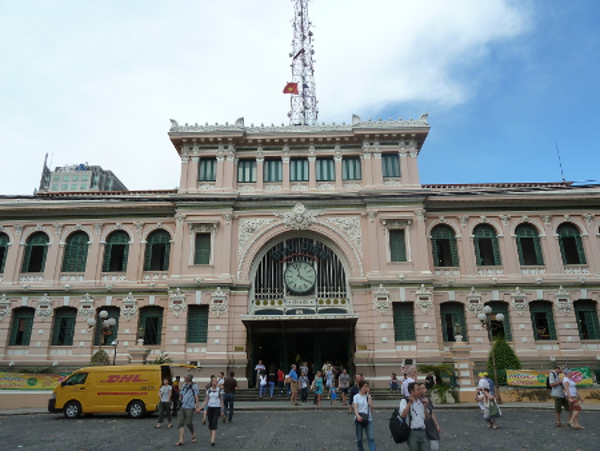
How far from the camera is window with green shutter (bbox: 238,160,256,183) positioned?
1249 inches

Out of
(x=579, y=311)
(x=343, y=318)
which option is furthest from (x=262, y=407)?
(x=579, y=311)

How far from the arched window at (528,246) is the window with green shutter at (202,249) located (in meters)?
20.3

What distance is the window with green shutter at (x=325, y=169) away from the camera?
31.6 m

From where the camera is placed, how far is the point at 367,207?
99.1 ft

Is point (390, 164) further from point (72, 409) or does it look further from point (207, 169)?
point (72, 409)

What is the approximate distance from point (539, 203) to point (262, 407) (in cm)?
2229

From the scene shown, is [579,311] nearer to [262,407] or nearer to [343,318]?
[343,318]

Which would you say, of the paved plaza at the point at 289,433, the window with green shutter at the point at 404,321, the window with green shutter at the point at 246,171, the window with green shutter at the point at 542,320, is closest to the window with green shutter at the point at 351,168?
the window with green shutter at the point at 246,171

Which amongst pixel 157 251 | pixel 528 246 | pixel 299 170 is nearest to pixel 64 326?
pixel 157 251

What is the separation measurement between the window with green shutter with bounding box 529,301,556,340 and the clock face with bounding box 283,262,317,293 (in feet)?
45.7

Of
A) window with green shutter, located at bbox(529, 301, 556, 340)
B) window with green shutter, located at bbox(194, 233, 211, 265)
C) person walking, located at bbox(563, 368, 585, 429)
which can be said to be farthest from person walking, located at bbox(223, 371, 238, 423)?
window with green shutter, located at bbox(529, 301, 556, 340)

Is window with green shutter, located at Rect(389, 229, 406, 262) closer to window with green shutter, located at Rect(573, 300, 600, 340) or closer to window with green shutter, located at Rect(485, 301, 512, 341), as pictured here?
Result: window with green shutter, located at Rect(485, 301, 512, 341)

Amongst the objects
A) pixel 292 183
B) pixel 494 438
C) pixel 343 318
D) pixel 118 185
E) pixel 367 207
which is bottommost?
pixel 494 438

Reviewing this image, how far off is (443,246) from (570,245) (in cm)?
832
